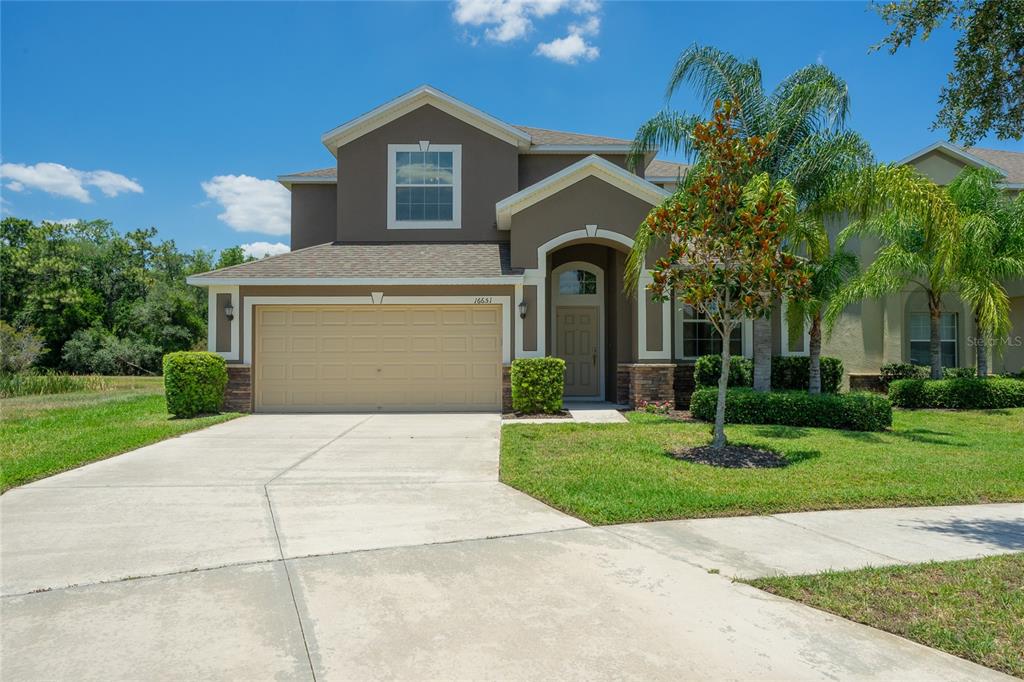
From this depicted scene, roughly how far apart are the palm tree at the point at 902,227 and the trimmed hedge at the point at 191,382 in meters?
12.7

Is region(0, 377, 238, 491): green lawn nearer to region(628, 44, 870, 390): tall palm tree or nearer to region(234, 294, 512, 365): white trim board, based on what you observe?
region(234, 294, 512, 365): white trim board

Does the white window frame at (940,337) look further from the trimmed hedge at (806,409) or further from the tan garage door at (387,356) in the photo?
the tan garage door at (387,356)

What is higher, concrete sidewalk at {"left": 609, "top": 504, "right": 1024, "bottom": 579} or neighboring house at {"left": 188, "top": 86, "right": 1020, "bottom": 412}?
neighboring house at {"left": 188, "top": 86, "right": 1020, "bottom": 412}

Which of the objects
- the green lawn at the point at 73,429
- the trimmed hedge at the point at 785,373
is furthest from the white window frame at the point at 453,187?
the trimmed hedge at the point at 785,373

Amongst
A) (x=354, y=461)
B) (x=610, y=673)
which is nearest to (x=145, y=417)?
(x=354, y=461)

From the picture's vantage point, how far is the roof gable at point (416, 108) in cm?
1678

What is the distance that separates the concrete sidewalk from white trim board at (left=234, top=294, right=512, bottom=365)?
8.62m

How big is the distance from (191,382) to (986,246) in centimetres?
Answer: 1711

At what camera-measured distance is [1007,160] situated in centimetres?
2064

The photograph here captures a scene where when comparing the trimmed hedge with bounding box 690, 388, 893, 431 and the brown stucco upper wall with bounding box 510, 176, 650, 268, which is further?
the brown stucco upper wall with bounding box 510, 176, 650, 268

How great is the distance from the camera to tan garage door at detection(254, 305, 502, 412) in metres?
14.4

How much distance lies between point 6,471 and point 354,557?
5.68 metres

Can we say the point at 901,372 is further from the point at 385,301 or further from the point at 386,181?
the point at 386,181

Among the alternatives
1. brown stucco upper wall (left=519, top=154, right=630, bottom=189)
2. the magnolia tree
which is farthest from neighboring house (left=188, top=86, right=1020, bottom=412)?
the magnolia tree
